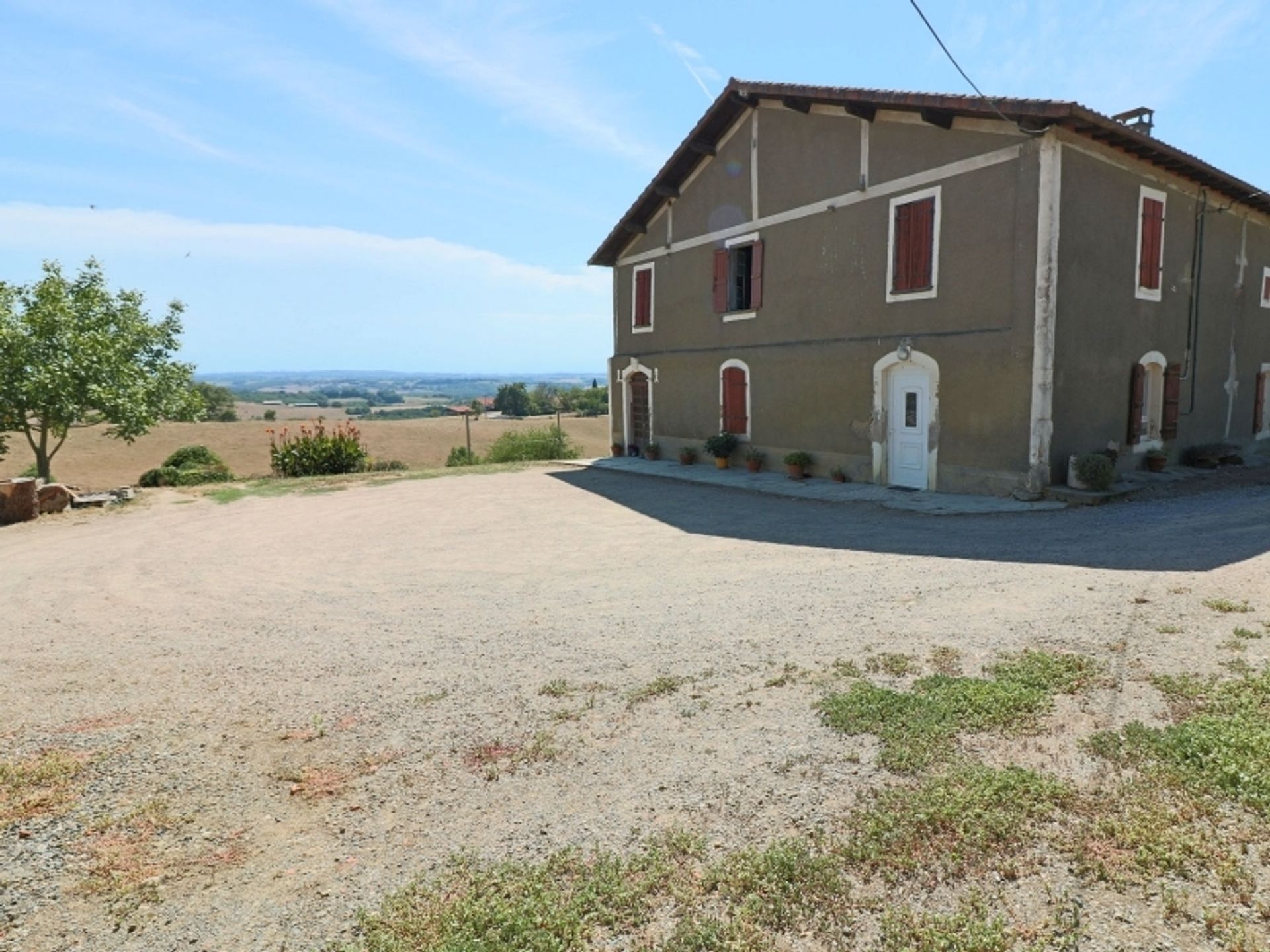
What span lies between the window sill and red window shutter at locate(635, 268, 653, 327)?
739 centimetres

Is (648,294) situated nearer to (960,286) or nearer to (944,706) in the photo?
(960,286)

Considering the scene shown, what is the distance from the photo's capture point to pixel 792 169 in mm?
13883

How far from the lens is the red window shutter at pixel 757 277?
14695 millimetres

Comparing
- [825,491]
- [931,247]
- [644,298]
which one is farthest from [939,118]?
[644,298]

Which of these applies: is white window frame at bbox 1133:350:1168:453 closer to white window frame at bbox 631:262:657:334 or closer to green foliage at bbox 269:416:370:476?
white window frame at bbox 631:262:657:334

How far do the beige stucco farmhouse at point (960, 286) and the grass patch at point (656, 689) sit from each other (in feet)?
25.9

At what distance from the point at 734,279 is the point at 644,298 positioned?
3.44 metres

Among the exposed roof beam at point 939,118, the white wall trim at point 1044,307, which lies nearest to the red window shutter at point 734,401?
the exposed roof beam at point 939,118

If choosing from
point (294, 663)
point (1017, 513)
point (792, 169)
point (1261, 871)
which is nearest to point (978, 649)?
point (1261, 871)

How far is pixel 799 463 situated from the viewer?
543 inches

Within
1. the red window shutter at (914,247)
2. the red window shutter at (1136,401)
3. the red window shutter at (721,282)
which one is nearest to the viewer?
the red window shutter at (914,247)

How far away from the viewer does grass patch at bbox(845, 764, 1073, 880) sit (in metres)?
2.63

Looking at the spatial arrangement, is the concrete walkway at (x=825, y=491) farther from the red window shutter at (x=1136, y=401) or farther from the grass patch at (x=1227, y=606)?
the grass patch at (x=1227, y=606)

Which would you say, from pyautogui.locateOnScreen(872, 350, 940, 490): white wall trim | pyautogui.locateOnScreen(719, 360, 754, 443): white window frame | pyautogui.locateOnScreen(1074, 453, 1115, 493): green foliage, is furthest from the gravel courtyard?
pyautogui.locateOnScreen(719, 360, 754, 443): white window frame
